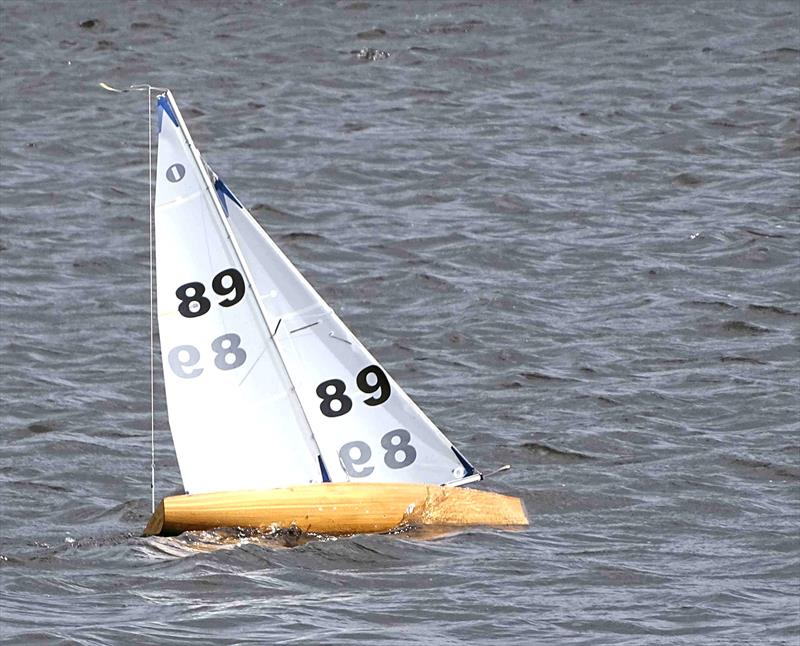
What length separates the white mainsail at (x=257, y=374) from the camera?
17.3 m

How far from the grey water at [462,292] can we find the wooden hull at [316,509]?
0.22m

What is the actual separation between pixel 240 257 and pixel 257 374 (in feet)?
3.72

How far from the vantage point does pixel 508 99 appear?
3569 cm

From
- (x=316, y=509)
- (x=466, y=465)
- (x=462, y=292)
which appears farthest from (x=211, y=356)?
(x=462, y=292)

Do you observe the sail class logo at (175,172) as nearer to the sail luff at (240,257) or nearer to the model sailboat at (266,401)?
the model sailboat at (266,401)

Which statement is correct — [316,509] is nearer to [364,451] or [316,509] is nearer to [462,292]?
[364,451]

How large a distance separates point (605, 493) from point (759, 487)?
1654 mm

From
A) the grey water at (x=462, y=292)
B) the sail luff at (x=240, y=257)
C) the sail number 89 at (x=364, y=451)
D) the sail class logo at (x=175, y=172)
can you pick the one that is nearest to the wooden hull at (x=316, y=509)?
the grey water at (x=462, y=292)

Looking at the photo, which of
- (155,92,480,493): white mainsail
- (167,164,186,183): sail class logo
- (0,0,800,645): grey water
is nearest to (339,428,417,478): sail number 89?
(155,92,480,493): white mainsail

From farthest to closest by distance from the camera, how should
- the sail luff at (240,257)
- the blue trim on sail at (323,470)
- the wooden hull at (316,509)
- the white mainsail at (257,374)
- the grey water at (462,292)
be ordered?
the blue trim on sail at (323,470) → the white mainsail at (257,374) → the wooden hull at (316,509) → the sail luff at (240,257) → the grey water at (462,292)

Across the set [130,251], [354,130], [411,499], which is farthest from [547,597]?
[354,130]

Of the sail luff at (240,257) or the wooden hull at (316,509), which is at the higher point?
the sail luff at (240,257)

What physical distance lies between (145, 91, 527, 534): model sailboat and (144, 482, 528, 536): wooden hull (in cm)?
1

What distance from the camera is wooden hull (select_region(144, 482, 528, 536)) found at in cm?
1714
